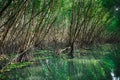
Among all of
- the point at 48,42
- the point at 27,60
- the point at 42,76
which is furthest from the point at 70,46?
the point at 48,42

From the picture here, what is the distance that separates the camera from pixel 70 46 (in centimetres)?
2877

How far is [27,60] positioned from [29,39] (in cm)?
139

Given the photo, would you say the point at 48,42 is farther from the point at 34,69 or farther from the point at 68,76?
the point at 68,76

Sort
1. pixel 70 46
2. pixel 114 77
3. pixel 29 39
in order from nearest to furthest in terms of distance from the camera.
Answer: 1. pixel 114 77
2. pixel 29 39
3. pixel 70 46

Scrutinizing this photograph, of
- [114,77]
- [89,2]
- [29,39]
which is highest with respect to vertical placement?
[89,2]

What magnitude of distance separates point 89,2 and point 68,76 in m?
17.4

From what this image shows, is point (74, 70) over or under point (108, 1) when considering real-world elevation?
under

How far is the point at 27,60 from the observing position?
70.5 ft

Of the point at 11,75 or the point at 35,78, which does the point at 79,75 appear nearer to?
the point at 35,78

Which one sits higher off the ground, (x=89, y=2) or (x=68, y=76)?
(x=89, y=2)

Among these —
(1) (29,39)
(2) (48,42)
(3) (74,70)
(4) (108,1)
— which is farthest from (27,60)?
(2) (48,42)

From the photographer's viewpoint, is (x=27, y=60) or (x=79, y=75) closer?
(x=79, y=75)

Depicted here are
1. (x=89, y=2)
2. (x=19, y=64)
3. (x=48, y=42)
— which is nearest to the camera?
(x=19, y=64)

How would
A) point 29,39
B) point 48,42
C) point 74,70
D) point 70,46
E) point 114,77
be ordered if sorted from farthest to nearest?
point 48,42 → point 70,46 → point 29,39 → point 74,70 → point 114,77
